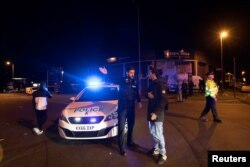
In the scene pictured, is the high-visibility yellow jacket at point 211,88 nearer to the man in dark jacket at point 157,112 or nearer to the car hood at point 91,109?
the car hood at point 91,109

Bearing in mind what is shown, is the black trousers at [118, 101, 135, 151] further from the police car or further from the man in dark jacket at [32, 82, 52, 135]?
the man in dark jacket at [32, 82, 52, 135]

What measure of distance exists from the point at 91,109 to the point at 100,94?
164 cm

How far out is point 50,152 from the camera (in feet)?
22.2

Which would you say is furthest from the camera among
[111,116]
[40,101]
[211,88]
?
[211,88]

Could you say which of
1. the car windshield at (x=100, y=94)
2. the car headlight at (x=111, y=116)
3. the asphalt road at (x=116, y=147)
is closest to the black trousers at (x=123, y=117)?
the asphalt road at (x=116, y=147)

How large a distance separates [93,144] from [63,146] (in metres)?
0.76

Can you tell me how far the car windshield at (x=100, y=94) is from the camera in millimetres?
8711

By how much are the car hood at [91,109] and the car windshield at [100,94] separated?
0.59 m

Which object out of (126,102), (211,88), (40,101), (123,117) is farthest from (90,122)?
(211,88)

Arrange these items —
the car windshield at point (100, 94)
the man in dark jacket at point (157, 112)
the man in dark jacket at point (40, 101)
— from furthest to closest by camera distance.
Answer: the man in dark jacket at point (40, 101)
the car windshield at point (100, 94)
the man in dark jacket at point (157, 112)

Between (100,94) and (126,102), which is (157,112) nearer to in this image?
(126,102)

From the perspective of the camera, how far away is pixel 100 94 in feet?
29.6

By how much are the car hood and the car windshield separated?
589 mm

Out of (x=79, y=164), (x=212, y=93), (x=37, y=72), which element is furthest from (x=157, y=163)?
(x=37, y=72)
